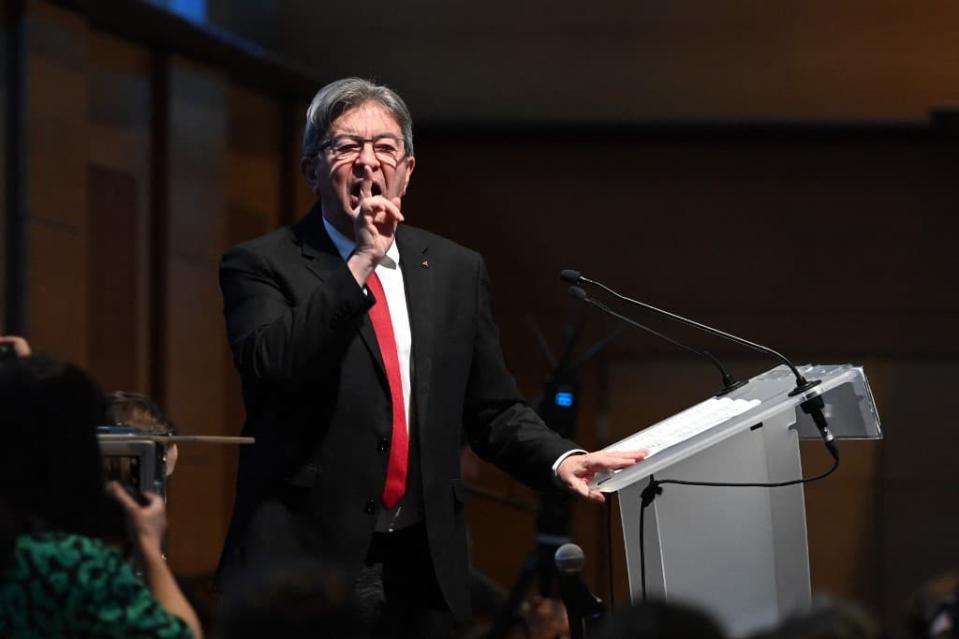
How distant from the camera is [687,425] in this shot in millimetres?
3025

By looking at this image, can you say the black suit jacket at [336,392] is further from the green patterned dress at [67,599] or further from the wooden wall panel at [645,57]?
the wooden wall panel at [645,57]

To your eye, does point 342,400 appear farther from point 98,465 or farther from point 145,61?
point 145,61

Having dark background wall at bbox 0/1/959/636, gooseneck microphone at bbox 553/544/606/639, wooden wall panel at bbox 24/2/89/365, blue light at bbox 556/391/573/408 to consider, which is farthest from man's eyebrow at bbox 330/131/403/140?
dark background wall at bbox 0/1/959/636

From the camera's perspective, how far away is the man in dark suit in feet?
9.62

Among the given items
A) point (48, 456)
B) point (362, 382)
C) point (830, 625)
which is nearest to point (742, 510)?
point (362, 382)

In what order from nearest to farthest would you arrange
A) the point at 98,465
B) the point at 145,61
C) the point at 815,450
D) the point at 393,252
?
the point at 98,465
the point at 393,252
the point at 145,61
the point at 815,450

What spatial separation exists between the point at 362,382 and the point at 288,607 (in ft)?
3.29

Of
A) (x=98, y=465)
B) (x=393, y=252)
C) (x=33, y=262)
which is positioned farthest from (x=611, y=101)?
(x=98, y=465)

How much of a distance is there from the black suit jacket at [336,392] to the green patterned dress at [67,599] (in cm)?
62

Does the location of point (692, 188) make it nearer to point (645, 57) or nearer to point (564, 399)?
point (645, 57)

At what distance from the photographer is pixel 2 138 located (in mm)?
6203

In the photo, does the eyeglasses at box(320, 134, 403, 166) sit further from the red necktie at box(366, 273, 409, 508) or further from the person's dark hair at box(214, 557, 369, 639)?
the person's dark hair at box(214, 557, 369, 639)

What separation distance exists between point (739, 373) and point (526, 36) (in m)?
1.89

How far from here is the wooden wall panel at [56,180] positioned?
20.5 ft
